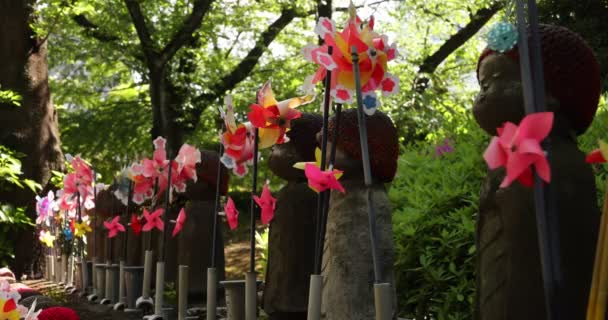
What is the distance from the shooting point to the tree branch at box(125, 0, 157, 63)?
1068 centimetres

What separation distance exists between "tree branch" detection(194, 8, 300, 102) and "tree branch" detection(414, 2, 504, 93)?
2.44 m

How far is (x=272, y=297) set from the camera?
358 cm

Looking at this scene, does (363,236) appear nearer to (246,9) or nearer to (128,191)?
(128,191)

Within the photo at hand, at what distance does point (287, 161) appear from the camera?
3.72m

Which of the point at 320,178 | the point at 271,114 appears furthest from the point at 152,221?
the point at 320,178

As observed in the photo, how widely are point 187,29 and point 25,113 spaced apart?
2.47 meters

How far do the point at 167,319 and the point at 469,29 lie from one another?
10.5 metres

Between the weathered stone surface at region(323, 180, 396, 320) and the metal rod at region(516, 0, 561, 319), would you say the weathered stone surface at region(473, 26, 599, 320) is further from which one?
the weathered stone surface at region(323, 180, 396, 320)

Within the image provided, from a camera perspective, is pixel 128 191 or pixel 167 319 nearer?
pixel 167 319

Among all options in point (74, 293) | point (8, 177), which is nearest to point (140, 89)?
point (8, 177)

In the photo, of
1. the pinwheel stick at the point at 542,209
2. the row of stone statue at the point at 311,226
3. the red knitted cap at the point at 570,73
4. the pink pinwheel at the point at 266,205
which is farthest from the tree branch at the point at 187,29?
the pinwheel stick at the point at 542,209

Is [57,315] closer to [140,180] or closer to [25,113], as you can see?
[140,180]

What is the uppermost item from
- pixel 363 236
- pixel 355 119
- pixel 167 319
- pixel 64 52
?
pixel 64 52

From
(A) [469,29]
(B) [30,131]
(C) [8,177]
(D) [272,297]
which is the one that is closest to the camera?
(D) [272,297]
